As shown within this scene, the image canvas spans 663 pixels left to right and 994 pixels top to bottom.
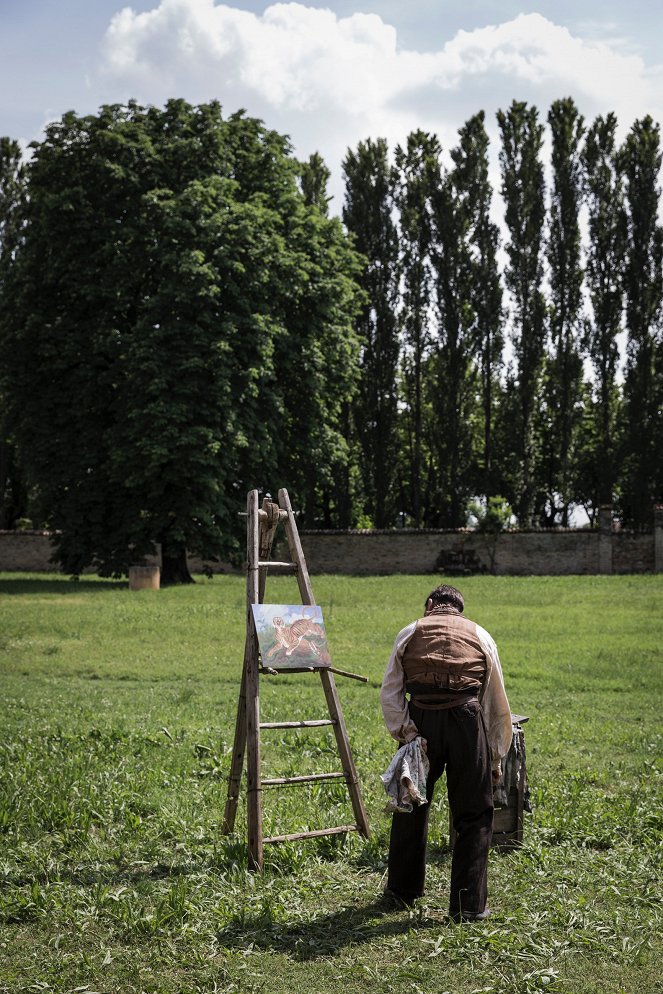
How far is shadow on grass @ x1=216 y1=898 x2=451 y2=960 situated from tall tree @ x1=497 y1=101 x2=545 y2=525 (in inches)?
1645

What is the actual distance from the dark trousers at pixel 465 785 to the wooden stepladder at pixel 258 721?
4.09 feet

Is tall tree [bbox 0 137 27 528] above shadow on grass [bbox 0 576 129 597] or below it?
above

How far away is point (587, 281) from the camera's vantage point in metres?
48.3

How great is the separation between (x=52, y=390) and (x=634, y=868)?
28475mm

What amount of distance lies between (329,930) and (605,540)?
A: 35.3 meters

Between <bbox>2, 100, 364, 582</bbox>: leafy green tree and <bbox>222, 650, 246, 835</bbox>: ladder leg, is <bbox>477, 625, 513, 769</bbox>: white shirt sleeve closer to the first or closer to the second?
<bbox>222, 650, 246, 835</bbox>: ladder leg

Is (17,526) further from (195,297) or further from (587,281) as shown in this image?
(587,281)

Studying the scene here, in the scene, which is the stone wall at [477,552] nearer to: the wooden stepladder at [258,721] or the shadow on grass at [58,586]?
the shadow on grass at [58,586]

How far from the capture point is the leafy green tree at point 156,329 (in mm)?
30781

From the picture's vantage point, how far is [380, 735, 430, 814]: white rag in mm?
6251

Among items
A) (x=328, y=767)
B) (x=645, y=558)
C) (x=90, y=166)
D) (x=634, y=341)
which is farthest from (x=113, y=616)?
(x=634, y=341)

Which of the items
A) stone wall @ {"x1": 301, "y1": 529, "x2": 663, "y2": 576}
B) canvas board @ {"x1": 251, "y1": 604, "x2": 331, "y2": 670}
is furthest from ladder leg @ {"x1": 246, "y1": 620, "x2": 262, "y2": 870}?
stone wall @ {"x1": 301, "y1": 529, "x2": 663, "y2": 576}

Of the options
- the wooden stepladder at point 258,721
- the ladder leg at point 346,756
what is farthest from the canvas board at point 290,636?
the ladder leg at point 346,756

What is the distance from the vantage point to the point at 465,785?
250 inches
